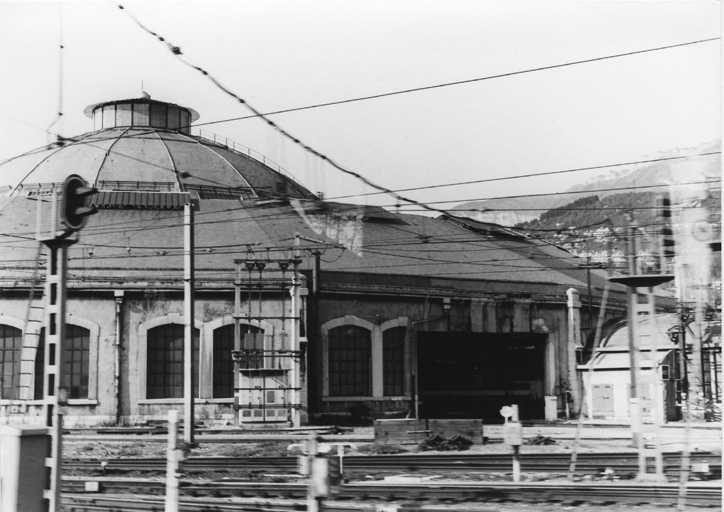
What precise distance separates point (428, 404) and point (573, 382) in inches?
221

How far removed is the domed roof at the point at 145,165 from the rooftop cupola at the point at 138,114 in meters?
0.05

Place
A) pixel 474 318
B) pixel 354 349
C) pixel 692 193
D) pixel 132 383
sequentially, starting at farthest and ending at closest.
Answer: pixel 474 318
pixel 354 349
pixel 132 383
pixel 692 193

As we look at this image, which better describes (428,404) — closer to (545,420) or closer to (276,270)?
(545,420)

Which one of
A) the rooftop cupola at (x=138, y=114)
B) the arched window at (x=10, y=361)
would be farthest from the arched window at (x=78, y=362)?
the rooftop cupola at (x=138, y=114)

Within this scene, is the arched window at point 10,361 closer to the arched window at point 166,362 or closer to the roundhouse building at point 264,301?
the roundhouse building at point 264,301

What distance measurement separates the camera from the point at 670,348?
104 ft

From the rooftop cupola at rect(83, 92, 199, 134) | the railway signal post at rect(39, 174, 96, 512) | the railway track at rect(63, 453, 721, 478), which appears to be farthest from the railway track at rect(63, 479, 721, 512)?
the rooftop cupola at rect(83, 92, 199, 134)

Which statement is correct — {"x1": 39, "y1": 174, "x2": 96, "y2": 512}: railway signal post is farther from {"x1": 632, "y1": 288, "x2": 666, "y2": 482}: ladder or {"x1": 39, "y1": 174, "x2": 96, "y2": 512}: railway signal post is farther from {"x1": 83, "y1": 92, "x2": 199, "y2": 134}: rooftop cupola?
{"x1": 83, "y1": 92, "x2": 199, "y2": 134}: rooftop cupola

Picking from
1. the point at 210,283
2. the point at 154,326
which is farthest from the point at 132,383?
the point at 210,283

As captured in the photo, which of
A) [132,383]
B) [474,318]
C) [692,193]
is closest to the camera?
[692,193]

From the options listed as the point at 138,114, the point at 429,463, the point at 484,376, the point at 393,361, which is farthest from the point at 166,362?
the point at 138,114

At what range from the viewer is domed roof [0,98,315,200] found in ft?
115

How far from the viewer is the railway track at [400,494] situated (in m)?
12.3

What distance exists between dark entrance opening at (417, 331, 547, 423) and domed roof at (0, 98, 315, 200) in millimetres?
9633
